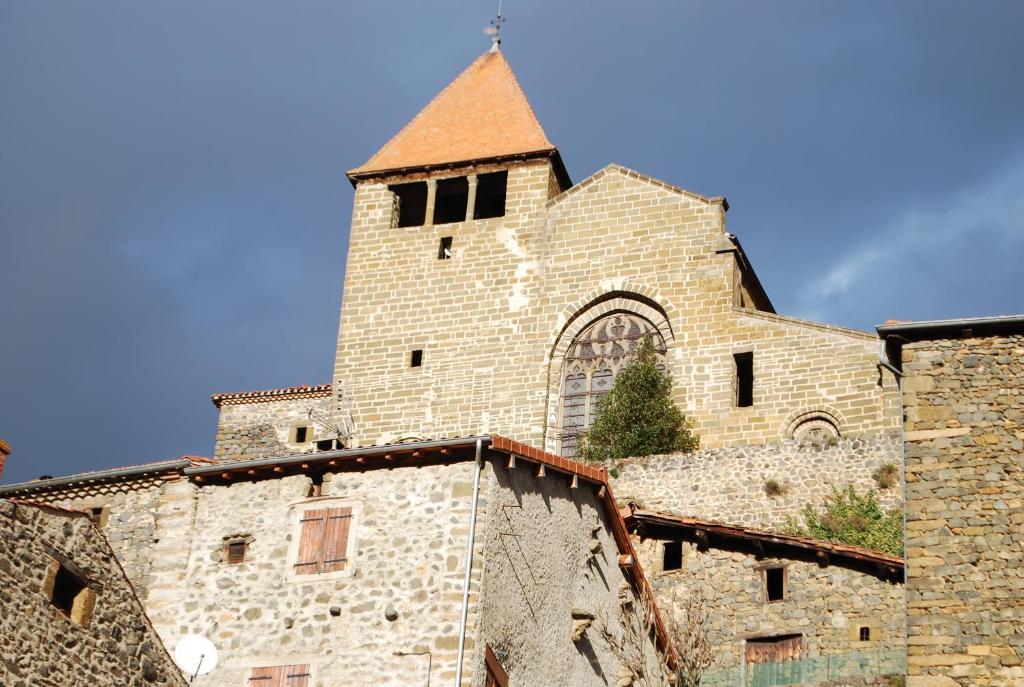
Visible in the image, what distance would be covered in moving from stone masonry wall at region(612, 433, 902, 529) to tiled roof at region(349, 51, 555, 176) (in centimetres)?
988

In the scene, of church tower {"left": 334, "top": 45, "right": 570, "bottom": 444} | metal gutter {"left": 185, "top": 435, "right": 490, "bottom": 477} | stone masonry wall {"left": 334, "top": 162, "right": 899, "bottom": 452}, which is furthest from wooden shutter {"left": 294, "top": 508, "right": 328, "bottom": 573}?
church tower {"left": 334, "top": 45, "right": 570, "bottom": 444}

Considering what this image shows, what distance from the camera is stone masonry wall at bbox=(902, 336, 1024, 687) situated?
17250 millimetres

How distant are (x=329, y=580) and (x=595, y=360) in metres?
16.7

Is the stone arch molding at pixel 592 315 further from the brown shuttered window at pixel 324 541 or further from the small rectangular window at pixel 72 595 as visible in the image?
the small rectangular window at pixel 72 595

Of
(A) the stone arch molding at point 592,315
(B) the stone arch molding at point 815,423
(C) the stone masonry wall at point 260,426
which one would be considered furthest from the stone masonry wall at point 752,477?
(C) the stone masonry wall at point 260,426

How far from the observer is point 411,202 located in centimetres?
4016

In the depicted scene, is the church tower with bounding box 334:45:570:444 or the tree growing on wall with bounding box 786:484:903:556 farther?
the church tower with bounding box 334:45:570:444

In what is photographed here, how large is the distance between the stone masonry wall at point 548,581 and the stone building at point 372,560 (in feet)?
0.11

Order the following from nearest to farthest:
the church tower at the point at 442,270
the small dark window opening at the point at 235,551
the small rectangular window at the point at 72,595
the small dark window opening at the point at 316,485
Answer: the small rectangular window at the point at 72,595 → the small dark window opening at the point at 235,551 → the small dark window opening at the point at 316,485 → the church tower at the point at 442,270

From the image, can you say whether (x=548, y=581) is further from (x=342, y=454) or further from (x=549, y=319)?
(x=549, y=319)

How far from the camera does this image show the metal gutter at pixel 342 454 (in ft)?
65.9

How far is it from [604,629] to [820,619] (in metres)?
3.72

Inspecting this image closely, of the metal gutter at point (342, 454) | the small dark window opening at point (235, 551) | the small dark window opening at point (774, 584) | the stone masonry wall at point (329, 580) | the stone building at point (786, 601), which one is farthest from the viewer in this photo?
the small dark window opening at point (774, 584)

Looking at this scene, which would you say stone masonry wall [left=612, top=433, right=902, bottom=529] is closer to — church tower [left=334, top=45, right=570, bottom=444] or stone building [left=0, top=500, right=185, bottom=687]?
church tower [left=334, top=45, right=570, bottom=444]
